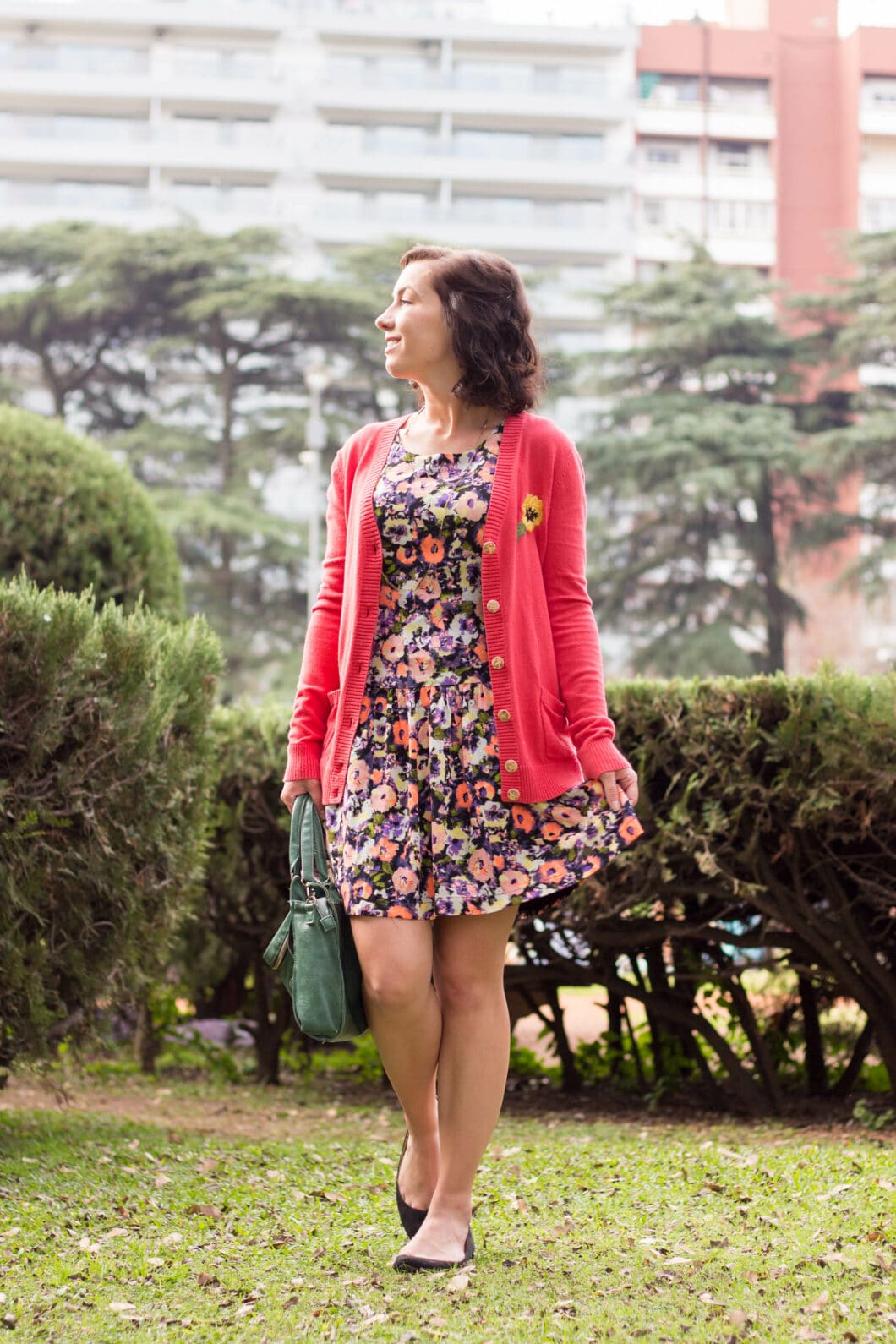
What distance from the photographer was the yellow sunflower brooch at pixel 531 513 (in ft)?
9.87

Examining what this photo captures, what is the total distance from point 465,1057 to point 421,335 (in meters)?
1.53

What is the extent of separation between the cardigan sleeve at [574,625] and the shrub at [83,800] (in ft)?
5.17

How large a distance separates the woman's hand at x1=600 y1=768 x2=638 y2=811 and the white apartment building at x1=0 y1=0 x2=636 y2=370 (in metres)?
47.5

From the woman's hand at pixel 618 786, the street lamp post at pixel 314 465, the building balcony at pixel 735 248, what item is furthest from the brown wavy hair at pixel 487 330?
the building balcony at pixel 735 248

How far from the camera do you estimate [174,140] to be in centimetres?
5088

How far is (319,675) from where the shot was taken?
3.16 metres

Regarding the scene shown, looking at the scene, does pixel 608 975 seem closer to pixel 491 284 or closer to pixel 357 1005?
pixel 357 1005

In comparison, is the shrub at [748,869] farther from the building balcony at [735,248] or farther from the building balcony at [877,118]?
the building balcony at [877,118]

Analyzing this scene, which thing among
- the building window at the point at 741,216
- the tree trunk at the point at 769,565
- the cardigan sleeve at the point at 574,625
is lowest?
the cardigan sleeve at the point at 574,625

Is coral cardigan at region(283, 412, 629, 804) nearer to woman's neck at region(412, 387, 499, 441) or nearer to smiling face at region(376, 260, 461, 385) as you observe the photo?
woman's neck at region(412, 387, 499, 441)

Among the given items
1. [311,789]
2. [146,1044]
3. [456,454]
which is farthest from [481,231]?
[311,789]

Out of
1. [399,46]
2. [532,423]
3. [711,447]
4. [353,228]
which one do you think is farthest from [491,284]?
[399,46]

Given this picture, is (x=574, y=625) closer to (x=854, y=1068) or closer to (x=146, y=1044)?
(x=854, y=1068)

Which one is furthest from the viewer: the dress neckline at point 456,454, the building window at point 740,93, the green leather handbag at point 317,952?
the building window at point 740,93
